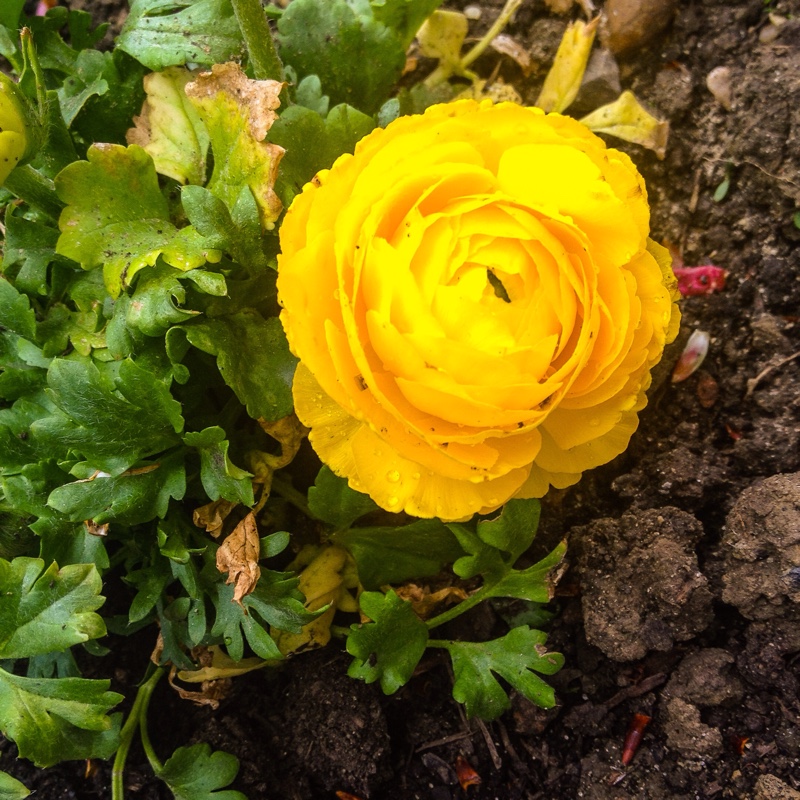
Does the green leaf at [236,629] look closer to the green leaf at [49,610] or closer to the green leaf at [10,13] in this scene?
the green leaf at [49,610]

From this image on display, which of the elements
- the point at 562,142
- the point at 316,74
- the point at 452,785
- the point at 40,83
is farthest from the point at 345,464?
the point at 316,74

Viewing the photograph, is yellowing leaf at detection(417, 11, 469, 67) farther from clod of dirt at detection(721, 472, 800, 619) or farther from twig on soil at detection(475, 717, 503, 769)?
twig on soil at detection(475, 717, 503, 769)

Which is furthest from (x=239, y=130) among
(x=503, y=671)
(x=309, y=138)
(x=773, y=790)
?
(x=773, y=790)

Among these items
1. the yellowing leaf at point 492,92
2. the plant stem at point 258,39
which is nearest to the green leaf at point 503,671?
the plant stem at point 258,39

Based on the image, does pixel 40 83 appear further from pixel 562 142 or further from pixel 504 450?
pixel 504 450

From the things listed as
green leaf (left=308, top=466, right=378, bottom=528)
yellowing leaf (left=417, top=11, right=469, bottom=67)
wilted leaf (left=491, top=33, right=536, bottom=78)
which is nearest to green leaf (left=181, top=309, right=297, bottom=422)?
green leaf (left=308, top=466, right=378, bottom=528)

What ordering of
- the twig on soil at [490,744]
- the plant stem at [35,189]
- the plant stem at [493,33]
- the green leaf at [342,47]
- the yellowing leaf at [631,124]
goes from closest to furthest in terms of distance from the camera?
the plant stem at [35,189] → the twig on soil at [490,744] → the green leaf at [342,47] → the yellowing leaf at [631,124] → the plant stem at [493,33]

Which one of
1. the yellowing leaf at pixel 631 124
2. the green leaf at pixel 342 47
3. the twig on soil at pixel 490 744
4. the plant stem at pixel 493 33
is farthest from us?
the plant stem at pixel 493 33
